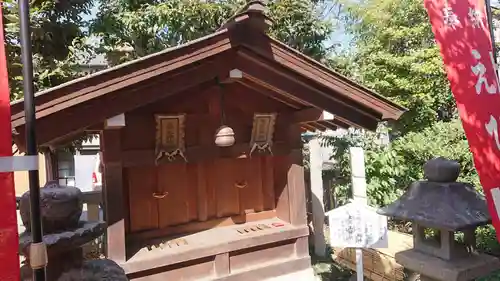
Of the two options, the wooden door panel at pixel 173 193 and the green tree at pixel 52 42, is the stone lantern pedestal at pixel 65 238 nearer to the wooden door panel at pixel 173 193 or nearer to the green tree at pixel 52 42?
the wooden door panel at pixel 173 193

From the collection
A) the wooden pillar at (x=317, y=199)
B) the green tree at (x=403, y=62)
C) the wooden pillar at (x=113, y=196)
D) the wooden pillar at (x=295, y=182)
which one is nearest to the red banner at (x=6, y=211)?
the wooden pillar at (x=113, y=196)

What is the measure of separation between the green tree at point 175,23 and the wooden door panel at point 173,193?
4697 millimetres

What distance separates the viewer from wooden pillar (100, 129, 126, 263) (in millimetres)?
4586

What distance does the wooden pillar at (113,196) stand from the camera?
15.0 ft

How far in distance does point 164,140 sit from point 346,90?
2766 millimetres

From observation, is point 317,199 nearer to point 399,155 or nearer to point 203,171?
point 399,155

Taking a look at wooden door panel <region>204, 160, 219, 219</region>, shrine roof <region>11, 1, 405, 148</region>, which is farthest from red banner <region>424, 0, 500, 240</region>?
wooden door panel <region>204, 160, 219, 219</region>

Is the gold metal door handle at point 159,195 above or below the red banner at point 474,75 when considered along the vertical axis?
below

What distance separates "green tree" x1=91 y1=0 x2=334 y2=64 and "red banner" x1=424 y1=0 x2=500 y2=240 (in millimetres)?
5656

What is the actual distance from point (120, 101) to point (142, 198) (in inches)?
66.2

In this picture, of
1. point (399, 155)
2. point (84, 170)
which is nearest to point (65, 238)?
point (399, 155)

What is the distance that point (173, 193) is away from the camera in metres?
5.55

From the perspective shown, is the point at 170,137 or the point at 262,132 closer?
the point at 170,137

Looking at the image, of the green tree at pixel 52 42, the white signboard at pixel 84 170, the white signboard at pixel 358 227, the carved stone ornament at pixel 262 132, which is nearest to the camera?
the white signboard at pixel 358 227
